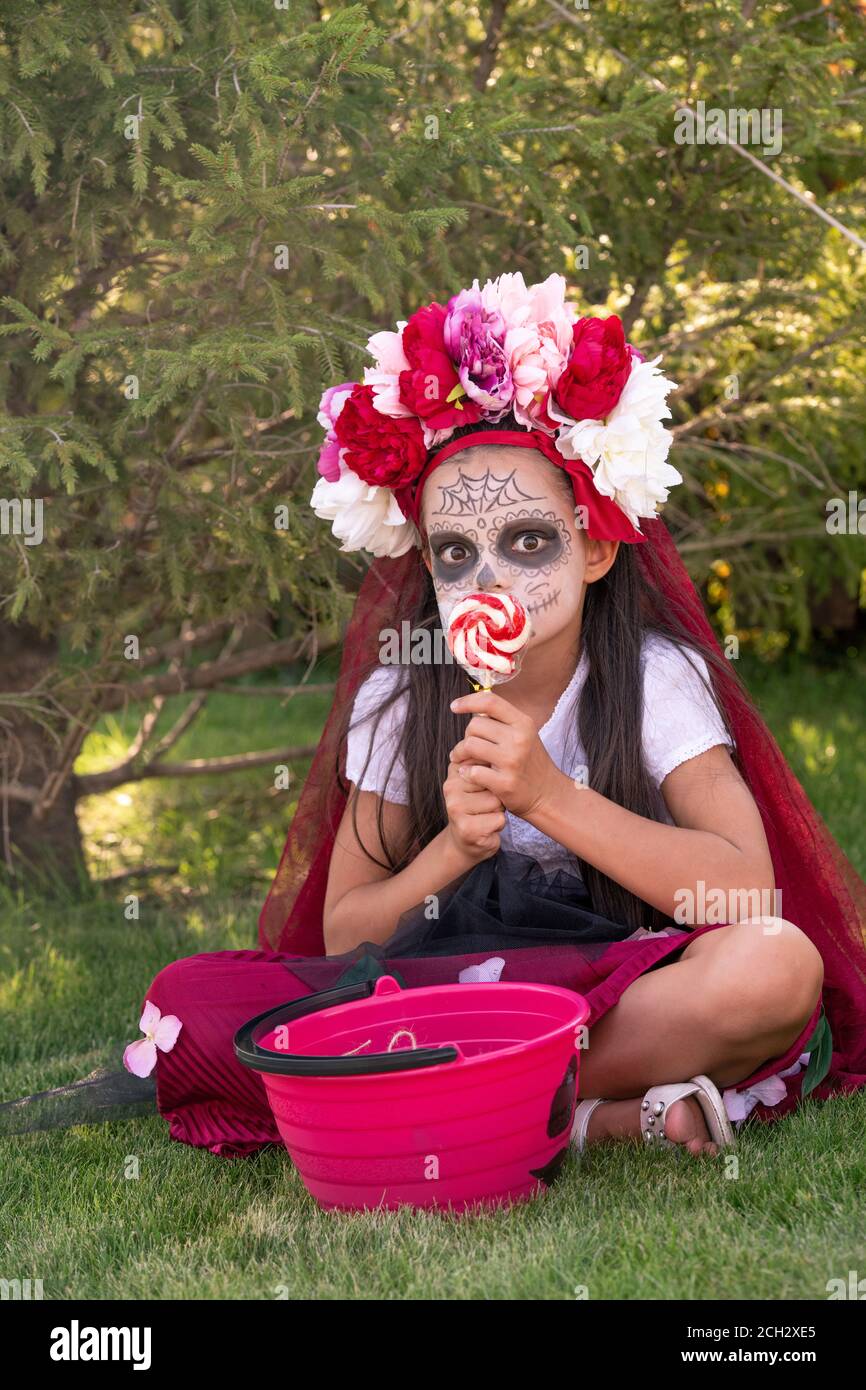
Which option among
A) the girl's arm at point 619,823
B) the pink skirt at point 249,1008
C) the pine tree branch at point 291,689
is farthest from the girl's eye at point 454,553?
the pine tree branch at point 291,689

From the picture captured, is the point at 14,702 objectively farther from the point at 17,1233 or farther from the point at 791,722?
the point at 791,722

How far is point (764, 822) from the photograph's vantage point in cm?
266

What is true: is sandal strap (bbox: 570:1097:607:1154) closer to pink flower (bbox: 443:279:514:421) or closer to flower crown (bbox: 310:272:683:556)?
flower crown (bbox: 310:272:683:556)

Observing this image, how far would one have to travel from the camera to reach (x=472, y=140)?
299 cm

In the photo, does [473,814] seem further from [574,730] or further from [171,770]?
[171,770]

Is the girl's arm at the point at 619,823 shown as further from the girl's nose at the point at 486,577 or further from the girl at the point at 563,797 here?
the girl's nose at the point at 486,577

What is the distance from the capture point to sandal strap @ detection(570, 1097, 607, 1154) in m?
2.35

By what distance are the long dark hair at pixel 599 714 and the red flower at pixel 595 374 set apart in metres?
0.14

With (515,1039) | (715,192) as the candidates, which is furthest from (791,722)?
(515,1039)

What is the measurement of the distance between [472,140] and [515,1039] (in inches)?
69.6

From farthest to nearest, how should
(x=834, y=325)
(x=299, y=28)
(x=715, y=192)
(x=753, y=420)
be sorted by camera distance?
(x=753, y=420) < (x=834, y=325) < (x=715, y=192) < (x=299, y=28)

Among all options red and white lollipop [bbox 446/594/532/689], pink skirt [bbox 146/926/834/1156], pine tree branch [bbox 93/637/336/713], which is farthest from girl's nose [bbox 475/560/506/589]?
pine tree branch [bbox 93/637/336/713]

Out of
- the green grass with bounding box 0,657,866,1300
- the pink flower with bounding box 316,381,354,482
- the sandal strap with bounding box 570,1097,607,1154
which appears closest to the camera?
the green grass with bounding box 0,657,866,1300

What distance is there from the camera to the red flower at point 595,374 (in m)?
2.36
